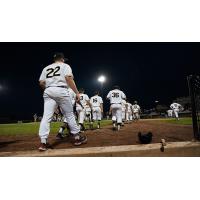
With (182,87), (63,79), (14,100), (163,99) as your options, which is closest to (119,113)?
(63,79)

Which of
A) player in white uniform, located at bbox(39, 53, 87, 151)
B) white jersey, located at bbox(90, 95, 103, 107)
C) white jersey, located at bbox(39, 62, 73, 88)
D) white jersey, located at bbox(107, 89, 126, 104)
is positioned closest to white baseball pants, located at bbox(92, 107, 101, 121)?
white jersey, located at bbox(90, 95, 103, 107)

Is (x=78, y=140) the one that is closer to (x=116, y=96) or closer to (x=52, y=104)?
(x=52, y=104)

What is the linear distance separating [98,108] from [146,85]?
41073 millimetres

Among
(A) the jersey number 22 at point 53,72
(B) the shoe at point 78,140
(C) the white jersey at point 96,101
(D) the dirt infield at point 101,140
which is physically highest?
(A) the jersey number 22 at point 53,72

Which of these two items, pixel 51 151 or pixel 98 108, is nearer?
pixel 51 151

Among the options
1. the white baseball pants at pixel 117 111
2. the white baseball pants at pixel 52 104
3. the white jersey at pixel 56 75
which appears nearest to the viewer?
the white baseball pants at pixel 52 104

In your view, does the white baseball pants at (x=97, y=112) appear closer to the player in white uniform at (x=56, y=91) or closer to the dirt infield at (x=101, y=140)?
the dirt infield at (x=101, y=140)

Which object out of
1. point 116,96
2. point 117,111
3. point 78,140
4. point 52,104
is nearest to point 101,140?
point 78,140

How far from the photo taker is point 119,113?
28.2ft

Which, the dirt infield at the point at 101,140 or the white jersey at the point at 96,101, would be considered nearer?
the dirt infield at the point at 101,140

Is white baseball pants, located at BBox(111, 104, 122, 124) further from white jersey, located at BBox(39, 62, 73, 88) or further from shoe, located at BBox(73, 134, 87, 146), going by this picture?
white jersey, located at BBox(39, 62, 73, 88)

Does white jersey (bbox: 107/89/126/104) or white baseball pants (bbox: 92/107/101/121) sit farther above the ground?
white jersey (bbox: 107/89/126/104)

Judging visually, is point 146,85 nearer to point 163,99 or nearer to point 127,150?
point 163,99

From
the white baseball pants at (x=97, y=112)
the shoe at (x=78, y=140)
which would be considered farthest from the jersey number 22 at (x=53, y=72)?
the white baseball pants at (x=97, y=112)
